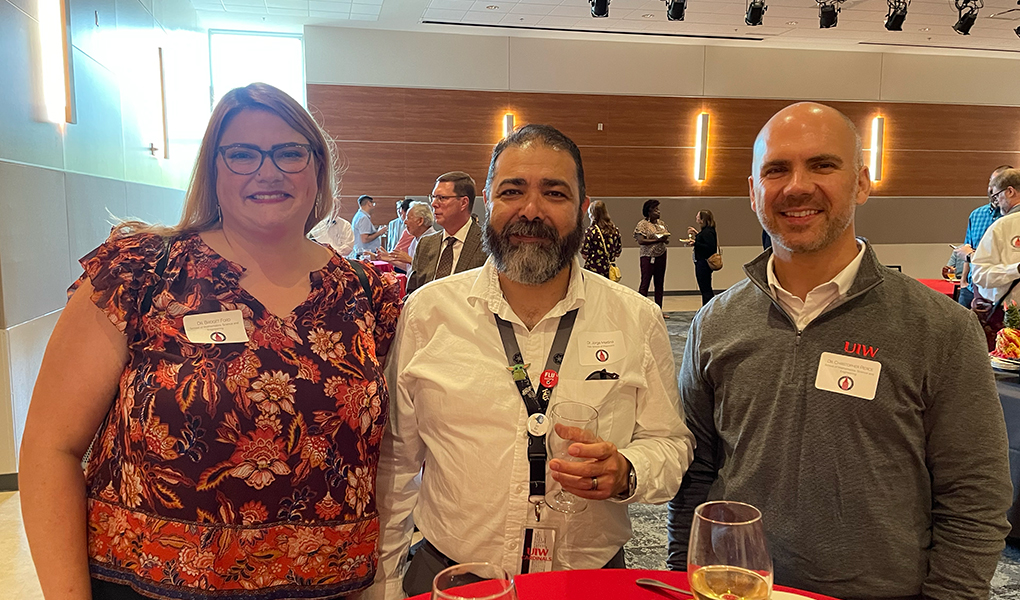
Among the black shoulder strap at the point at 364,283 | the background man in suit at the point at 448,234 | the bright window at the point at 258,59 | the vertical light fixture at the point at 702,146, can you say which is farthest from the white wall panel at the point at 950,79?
the black shoulder strap at the point at 364,283

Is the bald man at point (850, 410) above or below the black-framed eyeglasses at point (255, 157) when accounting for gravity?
below

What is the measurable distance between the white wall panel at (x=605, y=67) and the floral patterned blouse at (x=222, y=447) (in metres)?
10.4

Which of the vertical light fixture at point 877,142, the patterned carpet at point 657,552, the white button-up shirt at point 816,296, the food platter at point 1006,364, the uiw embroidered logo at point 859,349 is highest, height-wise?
the vertical light fixture at point 877,142

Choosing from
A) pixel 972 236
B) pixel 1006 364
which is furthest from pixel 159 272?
pixel 972 236

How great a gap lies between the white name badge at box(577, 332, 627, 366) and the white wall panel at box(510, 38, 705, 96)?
10278 mm

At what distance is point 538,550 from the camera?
4.17 ft

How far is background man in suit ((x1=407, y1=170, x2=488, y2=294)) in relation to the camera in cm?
460

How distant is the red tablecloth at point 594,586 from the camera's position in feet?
3.77

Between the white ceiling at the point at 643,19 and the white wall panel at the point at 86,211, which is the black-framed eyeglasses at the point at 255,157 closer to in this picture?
the white wall panel at the point at 86,211

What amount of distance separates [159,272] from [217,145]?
1.07 feet

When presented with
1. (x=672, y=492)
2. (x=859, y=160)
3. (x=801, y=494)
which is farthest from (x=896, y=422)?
(x=859, y=160)

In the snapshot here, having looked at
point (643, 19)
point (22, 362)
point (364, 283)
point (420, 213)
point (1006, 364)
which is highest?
point (643, 19)

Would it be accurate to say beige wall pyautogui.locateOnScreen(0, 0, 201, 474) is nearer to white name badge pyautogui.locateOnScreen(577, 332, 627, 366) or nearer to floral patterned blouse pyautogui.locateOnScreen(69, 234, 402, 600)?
floral patterned blouse pyautogui.locateOnScreen(69, 234, 402, 600)

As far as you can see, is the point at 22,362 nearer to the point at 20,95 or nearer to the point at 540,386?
the point at 20,95
